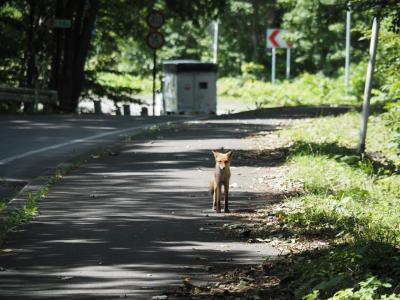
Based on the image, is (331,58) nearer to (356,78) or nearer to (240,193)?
(356,78)

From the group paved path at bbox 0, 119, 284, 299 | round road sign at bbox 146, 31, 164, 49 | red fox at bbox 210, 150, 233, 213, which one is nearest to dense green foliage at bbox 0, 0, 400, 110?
round road sign at bbox 146, 31, 164, 49

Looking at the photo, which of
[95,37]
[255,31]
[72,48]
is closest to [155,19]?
[72,48]

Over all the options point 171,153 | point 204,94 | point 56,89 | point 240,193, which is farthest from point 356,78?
point 240,193

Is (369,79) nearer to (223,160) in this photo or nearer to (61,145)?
(61,145)

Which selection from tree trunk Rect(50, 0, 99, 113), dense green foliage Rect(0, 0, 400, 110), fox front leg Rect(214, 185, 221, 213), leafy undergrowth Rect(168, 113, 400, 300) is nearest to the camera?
leafy undergrowth Rect(168, 113, 400, 300)

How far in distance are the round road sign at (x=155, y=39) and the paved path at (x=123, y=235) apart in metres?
15.9

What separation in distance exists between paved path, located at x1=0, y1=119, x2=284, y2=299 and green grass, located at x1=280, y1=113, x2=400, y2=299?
831 millimetres

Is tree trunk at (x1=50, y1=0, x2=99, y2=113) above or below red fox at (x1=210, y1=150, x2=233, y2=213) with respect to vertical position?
above

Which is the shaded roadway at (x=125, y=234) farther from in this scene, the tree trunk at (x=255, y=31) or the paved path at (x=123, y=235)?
the tree trunk at (x=255, y=31)

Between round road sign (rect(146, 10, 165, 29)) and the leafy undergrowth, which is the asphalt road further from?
round road sign (rect(146, 10, 165, 29))

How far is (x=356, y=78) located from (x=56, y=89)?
15.3 m

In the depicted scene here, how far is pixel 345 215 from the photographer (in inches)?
394

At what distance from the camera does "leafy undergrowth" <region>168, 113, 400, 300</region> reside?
6578mm

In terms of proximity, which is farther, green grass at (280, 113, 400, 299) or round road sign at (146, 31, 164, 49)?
round road sign at (146, 31, 164, 49)
